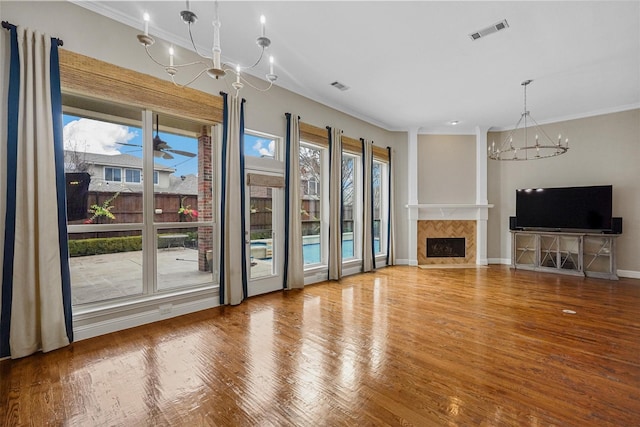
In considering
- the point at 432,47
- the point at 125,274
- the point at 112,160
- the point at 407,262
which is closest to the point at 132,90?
the point at 112,160

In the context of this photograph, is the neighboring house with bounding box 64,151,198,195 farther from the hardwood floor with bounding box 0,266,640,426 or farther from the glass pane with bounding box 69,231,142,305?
the hardwood floor with bounding box 0,266,640,426

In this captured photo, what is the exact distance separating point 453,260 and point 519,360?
5.02m

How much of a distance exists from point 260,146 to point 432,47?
9.23 ft

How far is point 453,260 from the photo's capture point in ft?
24.1

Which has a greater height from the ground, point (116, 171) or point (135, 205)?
point (116, 171)

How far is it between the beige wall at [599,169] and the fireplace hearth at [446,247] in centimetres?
108

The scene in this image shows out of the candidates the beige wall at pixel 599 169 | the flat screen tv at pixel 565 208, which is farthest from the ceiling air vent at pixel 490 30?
the beige wall at pixel 599 169

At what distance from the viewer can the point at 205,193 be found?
4.10 metres

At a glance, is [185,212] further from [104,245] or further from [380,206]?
[380,206]

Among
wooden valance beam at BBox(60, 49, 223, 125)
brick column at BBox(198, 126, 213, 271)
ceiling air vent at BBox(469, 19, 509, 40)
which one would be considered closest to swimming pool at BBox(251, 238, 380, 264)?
brick column at BBox(198, 126, 213, 271)

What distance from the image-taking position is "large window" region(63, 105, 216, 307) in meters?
3.13

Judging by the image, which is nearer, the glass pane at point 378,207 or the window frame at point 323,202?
the window frame at point 323,202

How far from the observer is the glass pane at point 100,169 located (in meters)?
3.07

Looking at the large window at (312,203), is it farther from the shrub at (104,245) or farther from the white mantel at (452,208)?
the shrub at (104,245)
